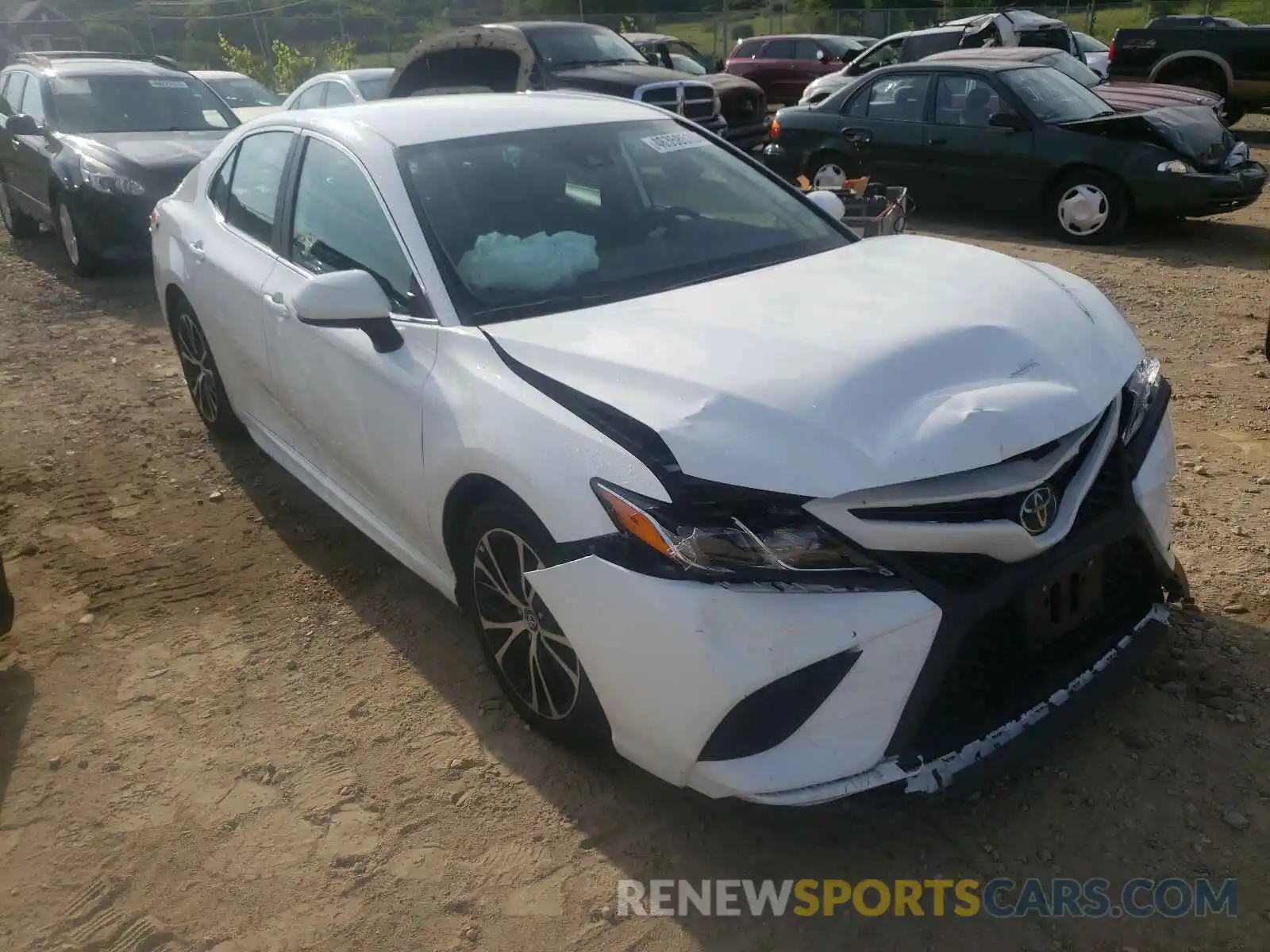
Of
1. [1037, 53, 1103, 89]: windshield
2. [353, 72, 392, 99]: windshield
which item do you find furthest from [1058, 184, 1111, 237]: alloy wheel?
[353, 72, 392, 99]: windshield

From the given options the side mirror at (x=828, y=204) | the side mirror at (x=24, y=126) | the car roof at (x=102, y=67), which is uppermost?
the car roof at (x=102, y=67)

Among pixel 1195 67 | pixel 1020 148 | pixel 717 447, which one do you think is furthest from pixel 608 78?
pixel 717 447

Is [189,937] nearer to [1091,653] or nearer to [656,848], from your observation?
[656,848]

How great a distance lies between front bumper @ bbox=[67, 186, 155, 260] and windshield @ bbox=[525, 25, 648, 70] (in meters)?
4.60

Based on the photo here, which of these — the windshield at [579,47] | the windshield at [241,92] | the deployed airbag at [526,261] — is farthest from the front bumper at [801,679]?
the windshield at [241,92]

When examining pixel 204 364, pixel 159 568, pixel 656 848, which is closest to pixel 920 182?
pixel 204 364

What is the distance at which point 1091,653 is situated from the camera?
2.67 meters

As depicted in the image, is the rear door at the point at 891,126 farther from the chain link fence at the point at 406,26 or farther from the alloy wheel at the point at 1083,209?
the chain link fence at the point at 406,26

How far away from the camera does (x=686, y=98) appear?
1157 cm

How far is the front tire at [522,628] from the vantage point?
2684 mm

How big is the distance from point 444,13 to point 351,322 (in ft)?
154

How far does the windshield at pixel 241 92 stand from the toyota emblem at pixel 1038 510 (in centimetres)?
1273

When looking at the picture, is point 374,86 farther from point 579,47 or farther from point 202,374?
point 202,374

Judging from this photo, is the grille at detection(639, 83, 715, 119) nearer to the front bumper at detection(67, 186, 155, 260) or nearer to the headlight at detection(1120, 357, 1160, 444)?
the front bumper at detection(67, 186, 155, 260)
